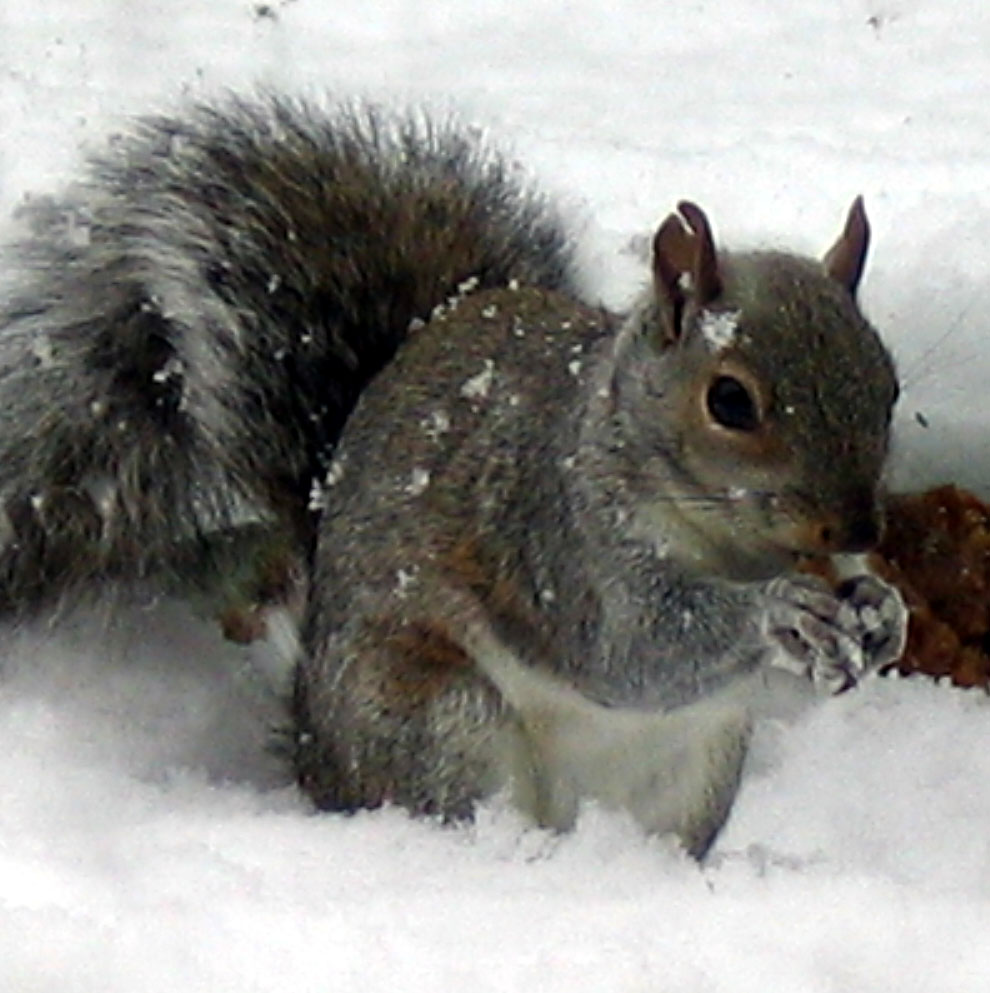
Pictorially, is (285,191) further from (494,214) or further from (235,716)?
(235,716)

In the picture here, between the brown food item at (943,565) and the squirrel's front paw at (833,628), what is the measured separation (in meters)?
0.64

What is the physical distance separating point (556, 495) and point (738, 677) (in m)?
0.23

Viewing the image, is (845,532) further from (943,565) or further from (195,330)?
(943,565)

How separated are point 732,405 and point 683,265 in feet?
0.46

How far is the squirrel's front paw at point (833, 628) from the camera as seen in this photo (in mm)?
2023

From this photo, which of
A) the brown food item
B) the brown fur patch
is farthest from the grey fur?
the brown food item

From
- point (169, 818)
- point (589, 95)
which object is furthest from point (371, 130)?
point (589, 95)

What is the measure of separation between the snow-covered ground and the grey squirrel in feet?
0.33

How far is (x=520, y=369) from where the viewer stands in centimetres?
226

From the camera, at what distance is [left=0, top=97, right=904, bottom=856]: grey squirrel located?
6.84 ft

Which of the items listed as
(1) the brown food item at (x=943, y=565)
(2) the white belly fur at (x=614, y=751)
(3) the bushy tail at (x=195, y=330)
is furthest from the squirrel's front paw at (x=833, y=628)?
(1) the brown food item at (x=943, y=565)

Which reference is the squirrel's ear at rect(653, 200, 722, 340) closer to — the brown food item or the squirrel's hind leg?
the squirrel's hind leg

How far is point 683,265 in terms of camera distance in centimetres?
199

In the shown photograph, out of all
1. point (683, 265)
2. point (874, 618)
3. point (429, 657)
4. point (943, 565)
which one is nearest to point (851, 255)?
point (683, 265)
